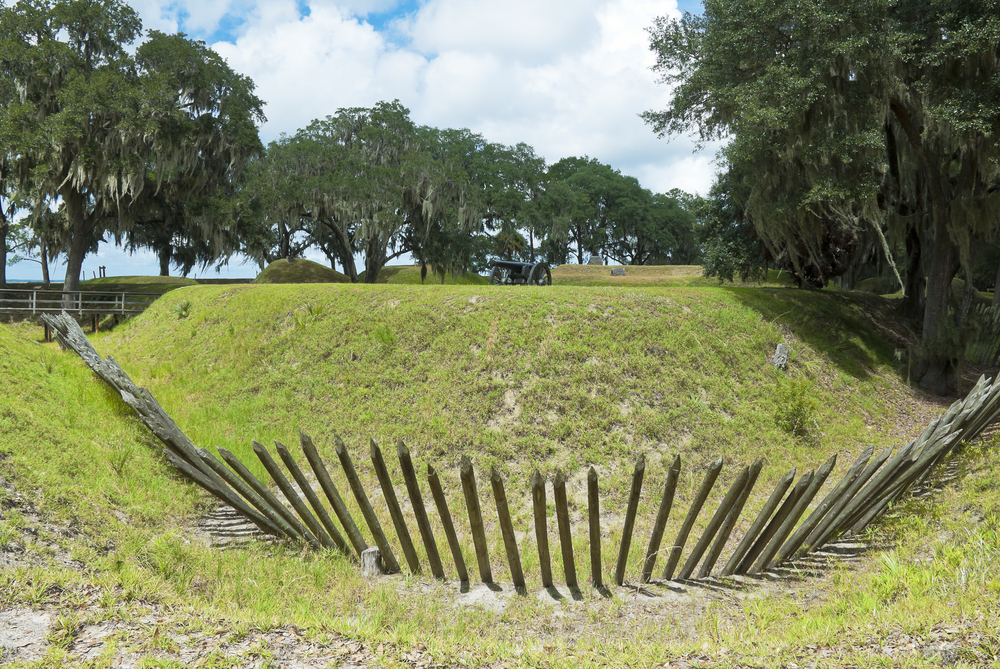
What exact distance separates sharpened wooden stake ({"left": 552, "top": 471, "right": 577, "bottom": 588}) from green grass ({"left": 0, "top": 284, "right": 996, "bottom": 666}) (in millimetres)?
293

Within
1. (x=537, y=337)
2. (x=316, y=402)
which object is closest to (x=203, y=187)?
(x=316, y=402)

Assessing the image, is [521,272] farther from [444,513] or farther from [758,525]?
[444,513]

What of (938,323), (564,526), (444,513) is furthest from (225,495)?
(938,323)

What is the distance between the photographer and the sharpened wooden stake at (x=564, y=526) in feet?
15.4

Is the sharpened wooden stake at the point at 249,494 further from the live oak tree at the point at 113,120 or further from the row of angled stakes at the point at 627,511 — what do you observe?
the live oak tree at the point at 113,120

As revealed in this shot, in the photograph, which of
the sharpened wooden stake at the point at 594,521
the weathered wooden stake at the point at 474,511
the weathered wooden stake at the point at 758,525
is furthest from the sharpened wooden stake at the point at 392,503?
the weathered wooden stake at the point at 758,525

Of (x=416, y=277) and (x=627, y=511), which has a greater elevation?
(x=416, y=277)

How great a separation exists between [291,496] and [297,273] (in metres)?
30.0

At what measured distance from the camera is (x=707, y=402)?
1118cm

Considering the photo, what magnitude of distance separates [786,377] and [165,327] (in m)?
15.5

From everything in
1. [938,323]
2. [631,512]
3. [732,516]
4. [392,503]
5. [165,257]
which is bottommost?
[732,516]

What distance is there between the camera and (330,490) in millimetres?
5316

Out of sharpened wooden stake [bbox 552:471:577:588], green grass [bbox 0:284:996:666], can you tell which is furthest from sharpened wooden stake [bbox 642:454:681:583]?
sharpened wooden stake [bbox 552:471:577:588]

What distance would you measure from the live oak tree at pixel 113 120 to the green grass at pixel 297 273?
6553mm
